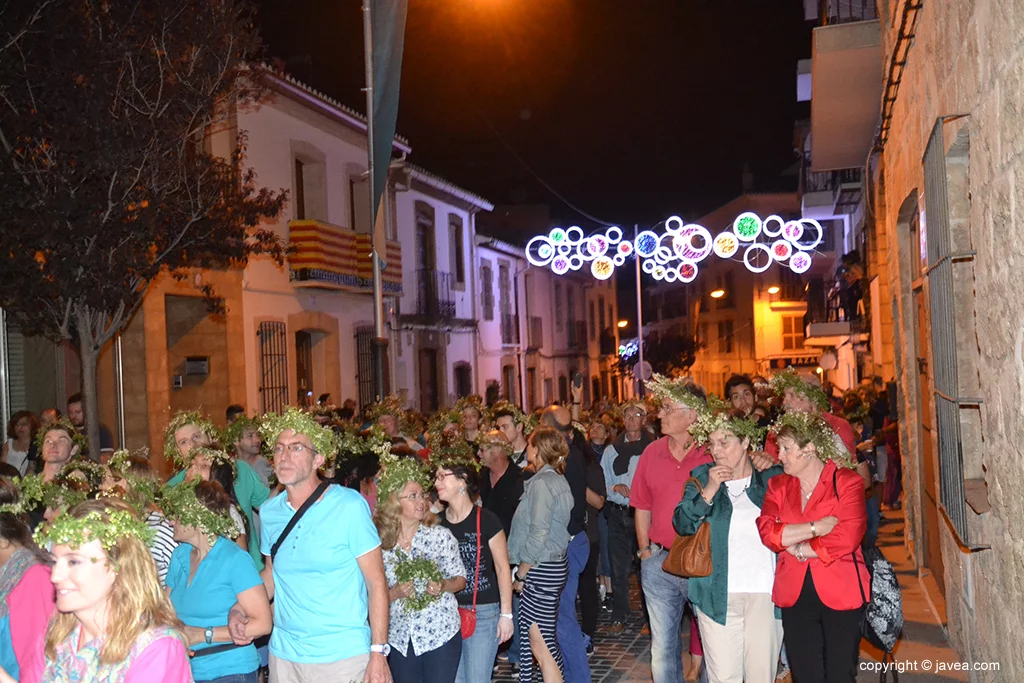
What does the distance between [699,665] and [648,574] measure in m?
1.29

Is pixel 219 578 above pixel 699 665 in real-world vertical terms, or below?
above

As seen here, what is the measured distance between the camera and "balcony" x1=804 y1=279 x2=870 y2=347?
23.8m

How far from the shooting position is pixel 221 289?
17594mm

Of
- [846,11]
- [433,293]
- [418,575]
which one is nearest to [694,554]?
[418,575]

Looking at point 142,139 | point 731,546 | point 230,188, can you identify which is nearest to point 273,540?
point 731,546

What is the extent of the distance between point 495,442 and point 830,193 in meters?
18.4

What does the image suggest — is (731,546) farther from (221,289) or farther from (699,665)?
(221,289)

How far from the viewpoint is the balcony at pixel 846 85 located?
11.8 meters

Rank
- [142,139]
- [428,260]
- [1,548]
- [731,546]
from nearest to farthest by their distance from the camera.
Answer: [1,548] < [731,546] < [142,139] < [428,260]

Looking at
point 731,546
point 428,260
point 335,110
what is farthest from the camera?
point 428,260

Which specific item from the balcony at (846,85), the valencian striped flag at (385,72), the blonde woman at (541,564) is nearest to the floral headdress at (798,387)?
the blonde woman at (541,564)

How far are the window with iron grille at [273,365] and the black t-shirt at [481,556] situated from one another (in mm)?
12759

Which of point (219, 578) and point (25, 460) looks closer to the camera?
point (219, 578)


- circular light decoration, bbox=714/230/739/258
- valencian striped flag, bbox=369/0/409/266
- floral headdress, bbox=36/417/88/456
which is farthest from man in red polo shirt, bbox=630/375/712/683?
circular light decoration, bbox=714/230/739/258
